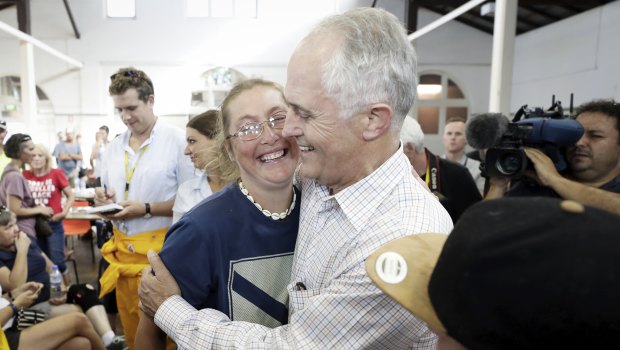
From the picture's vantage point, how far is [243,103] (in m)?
1.28

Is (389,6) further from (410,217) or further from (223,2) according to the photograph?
(410,217)

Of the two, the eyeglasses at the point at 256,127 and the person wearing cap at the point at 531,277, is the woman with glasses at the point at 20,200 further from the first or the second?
the person wearing cap at the point at 531,277

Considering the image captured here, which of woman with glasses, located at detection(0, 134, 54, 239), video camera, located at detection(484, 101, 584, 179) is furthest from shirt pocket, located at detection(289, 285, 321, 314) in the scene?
woman with glasses, located at detection(0, 134, 54, 239)

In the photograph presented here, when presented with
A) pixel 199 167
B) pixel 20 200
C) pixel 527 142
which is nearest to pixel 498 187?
pixel 527 142

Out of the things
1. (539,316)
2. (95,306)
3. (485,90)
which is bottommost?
(95,306)

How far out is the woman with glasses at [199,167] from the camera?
2.21 metres

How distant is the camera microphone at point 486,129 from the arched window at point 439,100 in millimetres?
11674

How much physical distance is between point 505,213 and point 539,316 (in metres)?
0.14

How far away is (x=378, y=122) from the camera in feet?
3.47

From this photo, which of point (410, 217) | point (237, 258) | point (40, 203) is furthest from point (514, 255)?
point (40, 203)

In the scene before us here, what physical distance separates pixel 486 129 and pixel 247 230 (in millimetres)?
1403

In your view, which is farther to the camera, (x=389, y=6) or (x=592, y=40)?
(x=389, y=6)

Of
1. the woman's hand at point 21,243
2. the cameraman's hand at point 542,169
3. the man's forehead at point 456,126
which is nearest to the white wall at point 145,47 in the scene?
the man's forehead at point 456,126

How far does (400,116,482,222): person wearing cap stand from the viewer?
2740 mm
